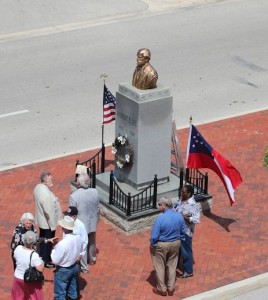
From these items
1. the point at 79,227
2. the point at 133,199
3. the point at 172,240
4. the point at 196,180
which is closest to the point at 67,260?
the point at 79,227

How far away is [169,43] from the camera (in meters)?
26.6

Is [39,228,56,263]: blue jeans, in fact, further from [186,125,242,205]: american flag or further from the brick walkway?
[186,125,242,205]: american flag

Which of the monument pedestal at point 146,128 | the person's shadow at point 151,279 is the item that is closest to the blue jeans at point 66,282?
the person's shadow at point 151,279

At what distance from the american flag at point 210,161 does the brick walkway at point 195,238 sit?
0.82 meters

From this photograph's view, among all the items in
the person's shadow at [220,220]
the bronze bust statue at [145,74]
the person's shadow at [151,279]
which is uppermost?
the bronze bust statue at [145,74]

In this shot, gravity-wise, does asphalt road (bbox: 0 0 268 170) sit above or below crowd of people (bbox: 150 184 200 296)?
below

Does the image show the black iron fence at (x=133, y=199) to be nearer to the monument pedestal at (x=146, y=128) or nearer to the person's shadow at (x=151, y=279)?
the monument pedestal at (x=146, y=128)

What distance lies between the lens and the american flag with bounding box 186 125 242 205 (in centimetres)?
1673

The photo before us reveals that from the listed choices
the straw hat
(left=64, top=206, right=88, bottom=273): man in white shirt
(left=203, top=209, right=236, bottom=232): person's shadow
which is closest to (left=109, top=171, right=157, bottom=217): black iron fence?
(left=203, top=209, right=236, bottom=232): person's shadow

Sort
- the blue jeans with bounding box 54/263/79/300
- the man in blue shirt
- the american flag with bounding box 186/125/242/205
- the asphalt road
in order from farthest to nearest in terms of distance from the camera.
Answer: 1. the asphalt road
2. the american flag with bounding box 186/125/242/205
3. the man in blue shirt
4. the blue jeans with bounding box 54/263/79/300

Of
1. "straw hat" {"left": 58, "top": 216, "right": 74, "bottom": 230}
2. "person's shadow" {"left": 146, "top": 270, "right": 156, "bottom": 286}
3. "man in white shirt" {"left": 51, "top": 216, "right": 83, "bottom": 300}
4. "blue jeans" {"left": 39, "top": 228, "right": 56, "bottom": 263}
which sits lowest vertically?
"person's shadow" {"left": 146, "top": 270, "right": 156, "bottom": 286}

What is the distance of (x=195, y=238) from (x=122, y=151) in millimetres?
1936

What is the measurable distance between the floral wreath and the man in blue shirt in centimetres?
247

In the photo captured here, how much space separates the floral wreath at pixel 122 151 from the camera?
17.2 meters
